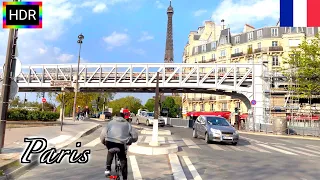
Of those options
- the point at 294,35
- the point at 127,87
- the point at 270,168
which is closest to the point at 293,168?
the point at 270,168

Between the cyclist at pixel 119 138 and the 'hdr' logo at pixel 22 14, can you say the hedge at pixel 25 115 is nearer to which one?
the 'hdr' logo at pixel 22 14

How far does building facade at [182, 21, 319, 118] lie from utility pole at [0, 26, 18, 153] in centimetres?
5103

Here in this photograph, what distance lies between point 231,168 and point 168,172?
2.06m

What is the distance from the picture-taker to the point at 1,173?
21.0 ft

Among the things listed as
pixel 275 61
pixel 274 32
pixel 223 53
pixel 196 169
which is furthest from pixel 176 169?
pixel 223 53

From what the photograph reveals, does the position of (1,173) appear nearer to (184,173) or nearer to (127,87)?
(184,173)

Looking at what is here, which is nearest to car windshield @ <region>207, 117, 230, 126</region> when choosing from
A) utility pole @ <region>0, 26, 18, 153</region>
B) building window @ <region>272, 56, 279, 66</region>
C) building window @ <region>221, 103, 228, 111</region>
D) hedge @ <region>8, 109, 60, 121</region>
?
utility pole @ <region>0, 26, 18, 153</region>

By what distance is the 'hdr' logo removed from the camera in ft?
27.1

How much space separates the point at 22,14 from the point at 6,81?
1965 millimetres

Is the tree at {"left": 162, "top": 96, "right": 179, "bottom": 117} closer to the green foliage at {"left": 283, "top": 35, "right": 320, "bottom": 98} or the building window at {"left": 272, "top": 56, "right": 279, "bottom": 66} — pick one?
the building window at {"left": 272, "top": 56, "right": 279, "bottom": 66}

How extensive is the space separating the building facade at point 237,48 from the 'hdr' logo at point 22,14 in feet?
167

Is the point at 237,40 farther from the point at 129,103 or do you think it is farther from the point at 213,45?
the point at 129,103

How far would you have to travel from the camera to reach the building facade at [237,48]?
198 ft

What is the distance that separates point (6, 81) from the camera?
8.59 metres
